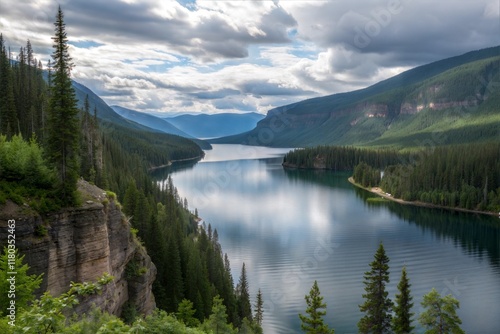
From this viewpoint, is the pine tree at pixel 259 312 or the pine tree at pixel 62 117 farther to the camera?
the pine tree at pixel 259 312

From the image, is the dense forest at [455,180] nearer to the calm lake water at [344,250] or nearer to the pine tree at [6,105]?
the calm lake water at [344,250]

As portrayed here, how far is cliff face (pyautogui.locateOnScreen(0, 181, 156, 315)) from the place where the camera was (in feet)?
83.1

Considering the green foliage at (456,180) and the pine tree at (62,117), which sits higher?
→ the pine tree at (62,117)

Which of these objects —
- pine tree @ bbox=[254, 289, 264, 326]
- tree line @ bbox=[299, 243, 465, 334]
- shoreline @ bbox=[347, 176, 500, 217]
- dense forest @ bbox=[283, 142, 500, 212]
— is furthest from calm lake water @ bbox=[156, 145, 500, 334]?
tree line @ bbox=[299, 243, 465, 334]

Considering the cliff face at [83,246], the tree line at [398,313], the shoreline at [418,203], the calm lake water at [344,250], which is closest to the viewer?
the cliff face at [83,246]

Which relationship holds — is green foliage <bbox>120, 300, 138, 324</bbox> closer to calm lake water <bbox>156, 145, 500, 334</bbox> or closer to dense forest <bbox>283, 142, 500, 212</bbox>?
calm lake water <bbox>156, 145, 500, 334</bbox>

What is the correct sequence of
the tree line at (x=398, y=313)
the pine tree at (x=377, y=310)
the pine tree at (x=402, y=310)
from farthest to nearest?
the pine tree at (x=377, y=310) → the pine tree at (x=402, y=310) → the tree line at (x=398, y=313)

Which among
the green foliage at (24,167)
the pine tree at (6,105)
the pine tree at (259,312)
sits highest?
the pine tree at (6,105)

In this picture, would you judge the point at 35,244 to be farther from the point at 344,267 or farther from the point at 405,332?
the point at 344,267

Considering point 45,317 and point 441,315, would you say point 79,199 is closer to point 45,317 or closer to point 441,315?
point 45,317

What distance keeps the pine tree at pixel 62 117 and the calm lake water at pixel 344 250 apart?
113 feet

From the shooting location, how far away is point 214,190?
170 m

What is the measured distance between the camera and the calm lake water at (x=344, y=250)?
58.5 meters

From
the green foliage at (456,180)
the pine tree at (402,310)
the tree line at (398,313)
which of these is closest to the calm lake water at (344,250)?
the green foliage at (456,180)
